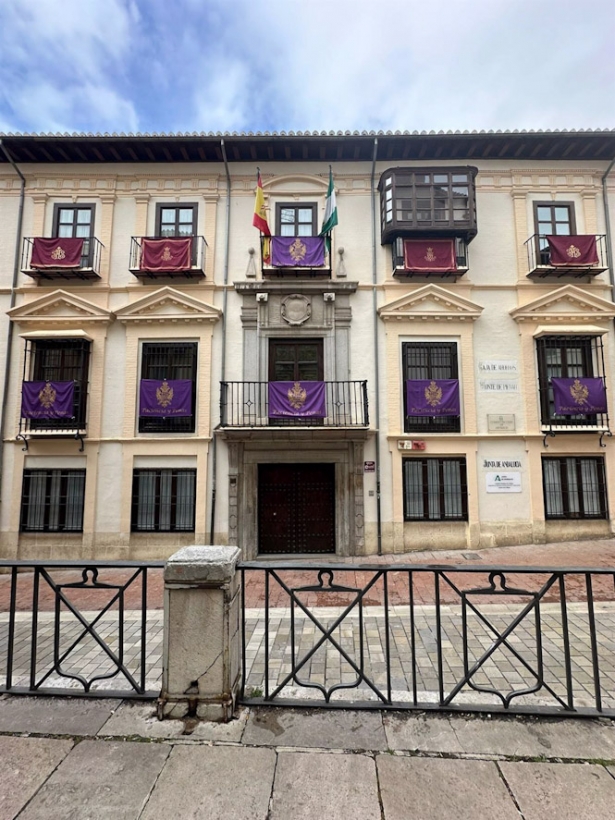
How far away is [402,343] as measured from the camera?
12.1 meters

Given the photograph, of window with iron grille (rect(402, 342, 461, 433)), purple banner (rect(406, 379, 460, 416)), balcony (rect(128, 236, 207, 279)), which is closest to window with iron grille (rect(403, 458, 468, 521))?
window with iron grille (rect(402, 342, 461, 433))

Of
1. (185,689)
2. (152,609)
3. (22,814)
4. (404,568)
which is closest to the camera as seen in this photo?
(22,814)

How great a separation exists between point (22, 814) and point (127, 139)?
14.6 m

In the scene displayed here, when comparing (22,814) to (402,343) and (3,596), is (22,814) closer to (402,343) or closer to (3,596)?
(3,596)

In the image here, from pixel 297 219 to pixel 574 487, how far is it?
457 inches

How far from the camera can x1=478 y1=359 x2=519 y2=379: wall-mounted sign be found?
12000 mm

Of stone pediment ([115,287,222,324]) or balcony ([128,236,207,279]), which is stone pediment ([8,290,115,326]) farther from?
balcony ([128,236,207,279])

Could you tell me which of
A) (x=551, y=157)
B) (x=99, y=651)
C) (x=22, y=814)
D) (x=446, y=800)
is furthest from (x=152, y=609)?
(x=551, y=157)

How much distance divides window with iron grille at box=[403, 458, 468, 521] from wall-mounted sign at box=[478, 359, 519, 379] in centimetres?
273

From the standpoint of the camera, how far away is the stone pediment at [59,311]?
12062 millimetres

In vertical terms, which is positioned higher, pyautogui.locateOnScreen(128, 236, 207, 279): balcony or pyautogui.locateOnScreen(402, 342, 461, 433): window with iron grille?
pyautogui.locateOnScreen(128, 236, 207, 279): balcony

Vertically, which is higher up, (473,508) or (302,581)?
(473,508)

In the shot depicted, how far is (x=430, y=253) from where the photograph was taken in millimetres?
12133

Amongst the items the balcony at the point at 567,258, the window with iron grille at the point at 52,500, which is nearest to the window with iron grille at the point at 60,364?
the window with iron grille at the point at 52,500
